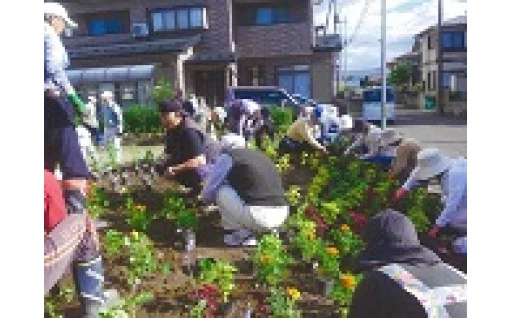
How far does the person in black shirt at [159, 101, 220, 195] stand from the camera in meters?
4.32

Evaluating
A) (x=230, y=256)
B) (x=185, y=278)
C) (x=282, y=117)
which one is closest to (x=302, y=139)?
(x=282, y=117)

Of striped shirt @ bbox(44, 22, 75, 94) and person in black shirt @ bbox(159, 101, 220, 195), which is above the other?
striped shirt @ bbox(44, 22, 75, 94)

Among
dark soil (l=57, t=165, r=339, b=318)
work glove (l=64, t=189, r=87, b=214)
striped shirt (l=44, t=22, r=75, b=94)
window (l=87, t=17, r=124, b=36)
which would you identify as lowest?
dark soil (l=57, t=165, r=339, b=318)

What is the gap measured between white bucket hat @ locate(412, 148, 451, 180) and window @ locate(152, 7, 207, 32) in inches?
514

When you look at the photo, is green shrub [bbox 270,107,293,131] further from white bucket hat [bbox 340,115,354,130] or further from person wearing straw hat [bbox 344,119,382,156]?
person wearing straw hat [bbox 344,119,382,156]

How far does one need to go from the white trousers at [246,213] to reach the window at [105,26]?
43.0ft

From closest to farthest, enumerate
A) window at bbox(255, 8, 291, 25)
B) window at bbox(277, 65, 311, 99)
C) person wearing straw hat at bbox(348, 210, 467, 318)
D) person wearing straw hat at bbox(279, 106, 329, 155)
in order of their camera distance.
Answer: person wearing straw hat at bbox(348, 210, 467, 318), person wearing straw hat at bbox(279, 106, 329, 155), window at bbox(277, 65, 311, 99), window at bbox(255, 8, 291, 25)

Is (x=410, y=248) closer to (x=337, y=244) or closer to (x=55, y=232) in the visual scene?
(x=55, y=232)

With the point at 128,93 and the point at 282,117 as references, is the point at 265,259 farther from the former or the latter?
the point at 128,93

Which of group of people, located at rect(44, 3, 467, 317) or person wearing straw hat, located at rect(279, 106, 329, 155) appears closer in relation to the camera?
group of people, located at rect(44, 3, 467, 317)

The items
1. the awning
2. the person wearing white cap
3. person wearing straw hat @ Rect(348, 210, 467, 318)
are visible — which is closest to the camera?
person wearing straw hat @ Rect(348, 210, 467, 318)

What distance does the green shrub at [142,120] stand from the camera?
405 inches

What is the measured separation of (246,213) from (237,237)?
0.20 metres

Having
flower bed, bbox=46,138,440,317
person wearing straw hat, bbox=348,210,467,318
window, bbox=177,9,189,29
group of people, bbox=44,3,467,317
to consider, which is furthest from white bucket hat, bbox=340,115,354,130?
window, bbox=177,9,189,29
